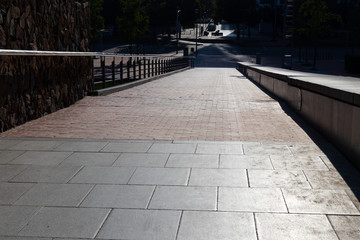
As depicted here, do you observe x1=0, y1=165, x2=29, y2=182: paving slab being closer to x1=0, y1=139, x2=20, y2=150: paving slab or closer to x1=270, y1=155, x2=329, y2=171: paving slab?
x1=0, y1=139, x2=20, y2=150: paving slab

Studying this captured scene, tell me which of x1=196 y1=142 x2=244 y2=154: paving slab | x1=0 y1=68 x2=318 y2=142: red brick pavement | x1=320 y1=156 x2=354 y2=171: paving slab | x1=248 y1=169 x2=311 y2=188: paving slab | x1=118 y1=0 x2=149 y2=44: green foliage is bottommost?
x1=248 y1=169 x2=311 y2=188: paving slab

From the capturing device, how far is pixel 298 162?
529 cm

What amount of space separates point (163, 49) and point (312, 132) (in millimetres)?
68542

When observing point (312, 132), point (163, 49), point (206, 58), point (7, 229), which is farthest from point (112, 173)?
point (163, 49)

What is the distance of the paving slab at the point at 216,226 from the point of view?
324cm

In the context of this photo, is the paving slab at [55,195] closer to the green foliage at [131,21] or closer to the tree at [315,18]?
the green foliage at [131,21]

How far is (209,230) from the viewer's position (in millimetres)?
3342

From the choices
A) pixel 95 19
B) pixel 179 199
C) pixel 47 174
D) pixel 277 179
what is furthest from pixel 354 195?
pixel 95 19

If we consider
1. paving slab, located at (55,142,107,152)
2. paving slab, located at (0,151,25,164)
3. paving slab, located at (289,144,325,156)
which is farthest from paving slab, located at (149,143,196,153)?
paving slab, located at (0,151,25,164)

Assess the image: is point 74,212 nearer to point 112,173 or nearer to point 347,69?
point 112,173

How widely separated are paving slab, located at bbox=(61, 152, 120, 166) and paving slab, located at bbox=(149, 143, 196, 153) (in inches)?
22.5

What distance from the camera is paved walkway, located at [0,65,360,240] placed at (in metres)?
3.41

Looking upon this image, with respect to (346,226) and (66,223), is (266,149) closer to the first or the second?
(346,226)

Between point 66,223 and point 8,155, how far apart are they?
8.23 feet
